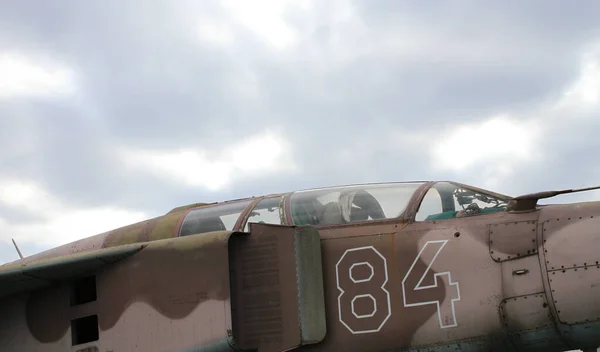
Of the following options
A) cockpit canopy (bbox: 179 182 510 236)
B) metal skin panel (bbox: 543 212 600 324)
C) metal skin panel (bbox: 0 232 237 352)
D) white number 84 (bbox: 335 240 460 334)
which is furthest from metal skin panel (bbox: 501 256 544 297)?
metal skin panel (bbox: 0 232 237 352)

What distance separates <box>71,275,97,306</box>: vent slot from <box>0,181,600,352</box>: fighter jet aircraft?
0.06 feet

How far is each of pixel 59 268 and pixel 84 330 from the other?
88cm

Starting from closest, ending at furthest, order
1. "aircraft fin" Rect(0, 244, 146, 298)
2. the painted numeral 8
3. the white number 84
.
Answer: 1. the white number 84
2. the painted numeral 8
3. "aircraft fin" Rect(0, 244, 146, 298)

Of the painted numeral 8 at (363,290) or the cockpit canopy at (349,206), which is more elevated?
the cockpit canopy at (349,206)

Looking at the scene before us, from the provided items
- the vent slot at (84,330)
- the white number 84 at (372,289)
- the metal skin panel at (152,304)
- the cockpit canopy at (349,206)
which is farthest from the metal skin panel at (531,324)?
the vent slot at (84,330)

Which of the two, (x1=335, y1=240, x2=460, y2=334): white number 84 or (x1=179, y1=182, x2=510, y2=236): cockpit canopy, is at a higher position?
(x1=179, y1=182, x2=510, y2=236): cockpit canopy

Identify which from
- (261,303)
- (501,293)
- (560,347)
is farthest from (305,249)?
(560,347)

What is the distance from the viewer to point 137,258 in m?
8.10

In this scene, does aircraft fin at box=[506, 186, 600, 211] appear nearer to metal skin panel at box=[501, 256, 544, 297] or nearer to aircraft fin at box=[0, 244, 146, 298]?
metal skin panel at box=[501, 256, 544, 297]

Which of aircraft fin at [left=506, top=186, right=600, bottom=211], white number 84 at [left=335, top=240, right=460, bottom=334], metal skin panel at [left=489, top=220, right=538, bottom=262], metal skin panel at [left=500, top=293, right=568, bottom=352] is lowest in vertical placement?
metal skin panel at [left=500, top=293, right=568, bottom=352]

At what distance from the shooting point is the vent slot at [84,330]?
832 centimetres

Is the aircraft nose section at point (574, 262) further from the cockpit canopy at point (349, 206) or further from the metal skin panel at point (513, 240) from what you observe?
the cockpit canopy at point (349, 206)

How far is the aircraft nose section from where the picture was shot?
632cm

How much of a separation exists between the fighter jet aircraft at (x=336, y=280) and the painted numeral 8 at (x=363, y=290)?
0.01 meters
